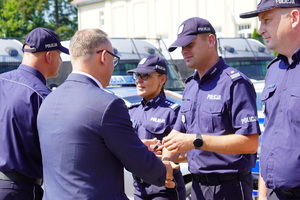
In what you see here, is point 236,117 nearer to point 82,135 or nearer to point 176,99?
point 82,135

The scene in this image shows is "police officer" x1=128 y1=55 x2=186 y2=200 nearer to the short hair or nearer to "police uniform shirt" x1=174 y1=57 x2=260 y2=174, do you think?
"police uniform shirt" x1=174 y1=57 x2=260 y2=174

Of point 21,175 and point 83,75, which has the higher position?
point 83,75

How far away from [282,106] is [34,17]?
4424cm

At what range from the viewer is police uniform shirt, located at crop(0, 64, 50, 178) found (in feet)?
12.1

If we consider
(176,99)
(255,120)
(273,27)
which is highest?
(273,27)

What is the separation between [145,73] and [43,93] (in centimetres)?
114

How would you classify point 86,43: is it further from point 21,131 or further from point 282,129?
point 282,129

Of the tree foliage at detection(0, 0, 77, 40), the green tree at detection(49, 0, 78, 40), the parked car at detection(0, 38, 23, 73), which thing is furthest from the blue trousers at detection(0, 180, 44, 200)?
the green tree at detection(49, 0, 78, 40)

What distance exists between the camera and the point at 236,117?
Answer: 3443mm

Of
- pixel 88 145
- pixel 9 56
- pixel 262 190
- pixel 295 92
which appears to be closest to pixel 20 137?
pixel 88 145

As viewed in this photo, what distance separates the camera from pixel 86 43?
2.92 meters

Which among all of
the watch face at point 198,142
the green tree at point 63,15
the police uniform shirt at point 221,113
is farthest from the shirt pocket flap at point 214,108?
the green tree at point 63,15

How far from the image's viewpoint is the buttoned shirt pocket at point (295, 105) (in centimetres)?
283

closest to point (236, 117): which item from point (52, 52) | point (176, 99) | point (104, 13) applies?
point (52, 52)
